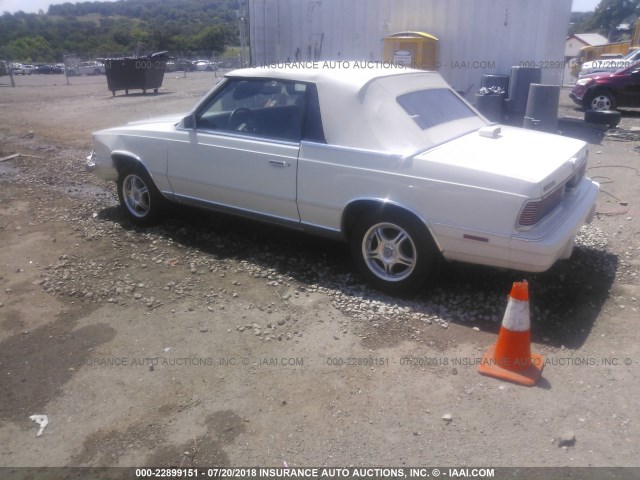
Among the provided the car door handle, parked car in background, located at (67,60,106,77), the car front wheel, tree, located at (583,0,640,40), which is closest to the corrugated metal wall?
the car front wheel

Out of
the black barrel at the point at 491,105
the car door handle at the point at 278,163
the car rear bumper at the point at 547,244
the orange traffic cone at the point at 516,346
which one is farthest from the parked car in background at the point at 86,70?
the orange traffic cone at the point at 516,346

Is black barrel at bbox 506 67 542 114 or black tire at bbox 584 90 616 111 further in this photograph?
black tire at bbox 584 90 616 111

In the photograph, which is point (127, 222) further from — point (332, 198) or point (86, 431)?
point (86, 431)

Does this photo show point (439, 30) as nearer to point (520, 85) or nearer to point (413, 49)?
point (413, 49)

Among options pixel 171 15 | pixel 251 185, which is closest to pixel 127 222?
pixel 251 185

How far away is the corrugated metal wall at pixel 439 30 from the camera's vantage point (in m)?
11.2

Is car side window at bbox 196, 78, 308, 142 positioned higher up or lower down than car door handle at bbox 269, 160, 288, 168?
higher up

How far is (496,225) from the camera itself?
366 centimetres

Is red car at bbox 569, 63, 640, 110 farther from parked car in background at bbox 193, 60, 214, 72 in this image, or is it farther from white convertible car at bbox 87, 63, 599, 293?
parked car in background at bbox 193, 60, 214, 72

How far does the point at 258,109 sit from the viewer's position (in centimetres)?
491

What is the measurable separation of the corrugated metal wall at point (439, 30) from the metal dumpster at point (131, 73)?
830cm

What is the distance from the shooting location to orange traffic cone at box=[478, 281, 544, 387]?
131 inches

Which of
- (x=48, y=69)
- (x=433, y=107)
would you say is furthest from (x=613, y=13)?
(x=433, y=107)

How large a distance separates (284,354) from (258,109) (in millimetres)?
2317
